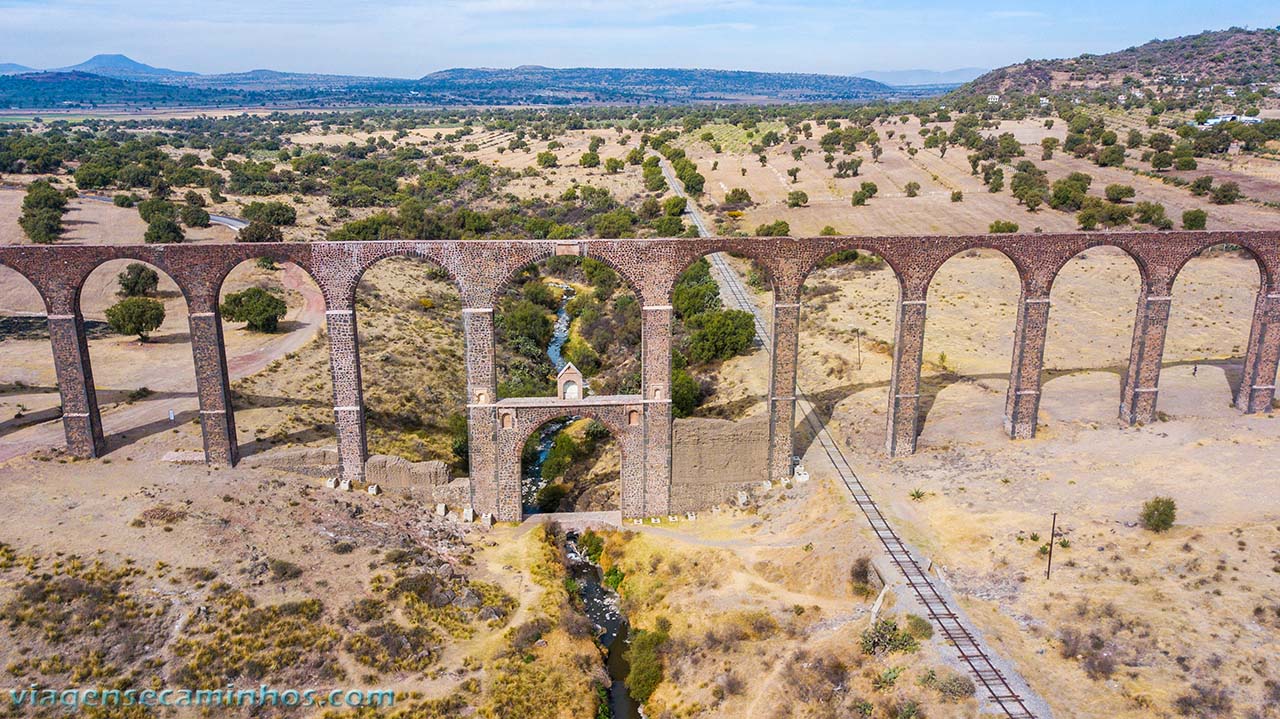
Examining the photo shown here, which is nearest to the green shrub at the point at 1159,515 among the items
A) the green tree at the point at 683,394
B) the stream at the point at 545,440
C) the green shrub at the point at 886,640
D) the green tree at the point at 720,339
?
the green shrub at the point at 886,640

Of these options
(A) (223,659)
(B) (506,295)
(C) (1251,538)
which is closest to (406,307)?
(B) (506,295)

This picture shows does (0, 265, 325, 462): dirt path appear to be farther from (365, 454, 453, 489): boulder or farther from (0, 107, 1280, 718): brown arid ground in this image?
(365, 454, 453, 489): boulder

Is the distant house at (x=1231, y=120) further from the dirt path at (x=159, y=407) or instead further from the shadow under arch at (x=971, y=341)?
the dirt path at (x=159, y=407)

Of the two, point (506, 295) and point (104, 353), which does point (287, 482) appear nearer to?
point (104, 353)

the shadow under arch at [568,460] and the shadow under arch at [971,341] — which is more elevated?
the shadow under arch at [971,341]

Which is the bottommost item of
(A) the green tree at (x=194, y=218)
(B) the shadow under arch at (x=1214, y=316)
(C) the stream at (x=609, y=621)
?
(C) the stream at (x=609, y=621)
